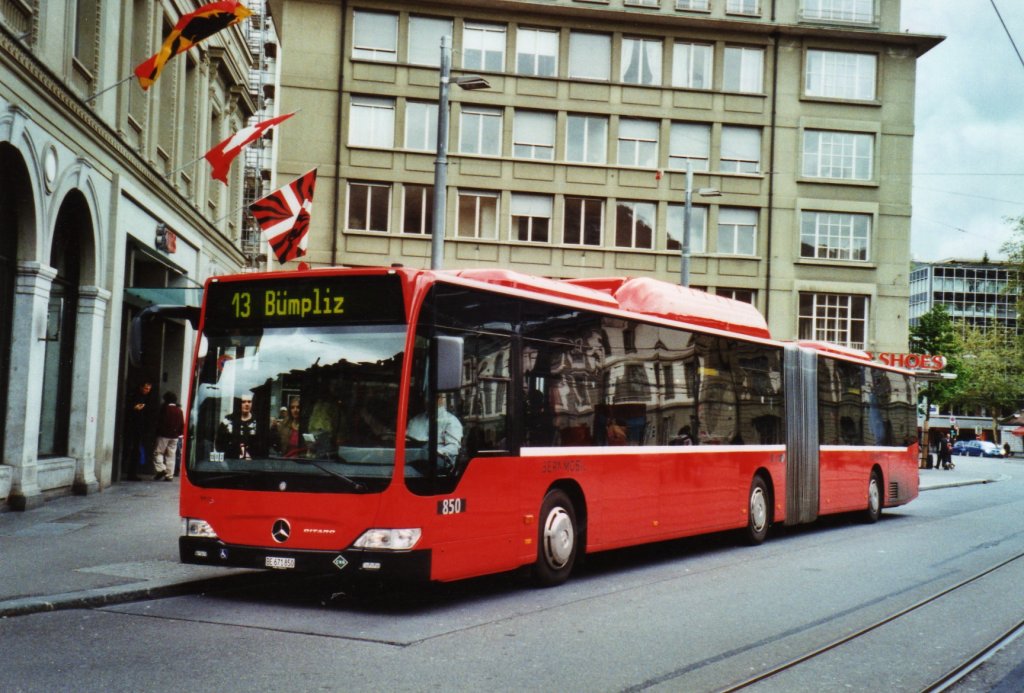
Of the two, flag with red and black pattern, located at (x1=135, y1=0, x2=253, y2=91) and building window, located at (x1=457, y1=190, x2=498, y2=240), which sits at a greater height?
building window, located at (x1=457, y1=190, x2=498, y2=240)

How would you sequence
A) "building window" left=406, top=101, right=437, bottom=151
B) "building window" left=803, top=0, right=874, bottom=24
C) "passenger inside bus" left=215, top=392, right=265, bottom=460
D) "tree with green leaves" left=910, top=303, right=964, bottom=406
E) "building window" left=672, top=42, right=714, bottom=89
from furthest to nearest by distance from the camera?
1. "tree with green leaves" left=910, top=303, right=964, bottom=406
2. "building window" left=803, top=0, right=874, bottom=24
3. "building window" left=672, top=42, right=714, bottom=89
4. "building window" left=406, top=101, right=437, bottom=151
5. "passenger inside bus" left=215, top=392, right=265, bottom=460

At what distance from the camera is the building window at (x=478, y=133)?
1615 inches

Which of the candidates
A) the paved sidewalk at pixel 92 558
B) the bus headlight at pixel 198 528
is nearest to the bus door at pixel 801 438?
the paved sidewalk at pixel 92 558

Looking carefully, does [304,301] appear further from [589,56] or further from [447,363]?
[589,56]

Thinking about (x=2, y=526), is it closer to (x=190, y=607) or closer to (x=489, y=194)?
(x=190, y=607)

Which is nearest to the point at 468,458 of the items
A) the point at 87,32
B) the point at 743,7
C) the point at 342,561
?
the point at 342,561

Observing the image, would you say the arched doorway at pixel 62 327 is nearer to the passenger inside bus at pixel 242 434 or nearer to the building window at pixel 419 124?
the passenger inside bus at pixel 242 434

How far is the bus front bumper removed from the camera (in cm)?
912

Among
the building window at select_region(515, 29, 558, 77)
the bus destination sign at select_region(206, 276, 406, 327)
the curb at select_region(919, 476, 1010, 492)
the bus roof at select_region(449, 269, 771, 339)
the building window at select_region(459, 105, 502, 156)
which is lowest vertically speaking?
the curb at select_region(919, 476, 1010, 492)

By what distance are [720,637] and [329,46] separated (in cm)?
3506

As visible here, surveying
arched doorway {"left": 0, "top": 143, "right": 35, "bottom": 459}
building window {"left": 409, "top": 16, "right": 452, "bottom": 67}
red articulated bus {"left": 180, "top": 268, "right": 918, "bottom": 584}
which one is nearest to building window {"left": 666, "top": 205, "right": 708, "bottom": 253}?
building window {"left": 409, "top": 16, "right": 452, "bottom": 67}

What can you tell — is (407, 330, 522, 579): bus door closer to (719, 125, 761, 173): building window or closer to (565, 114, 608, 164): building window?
(565, 114, 608, 164): building window

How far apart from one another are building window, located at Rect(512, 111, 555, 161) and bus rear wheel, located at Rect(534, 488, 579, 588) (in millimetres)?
30686

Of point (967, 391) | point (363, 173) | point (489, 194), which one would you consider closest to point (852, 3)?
point (489, 194)
